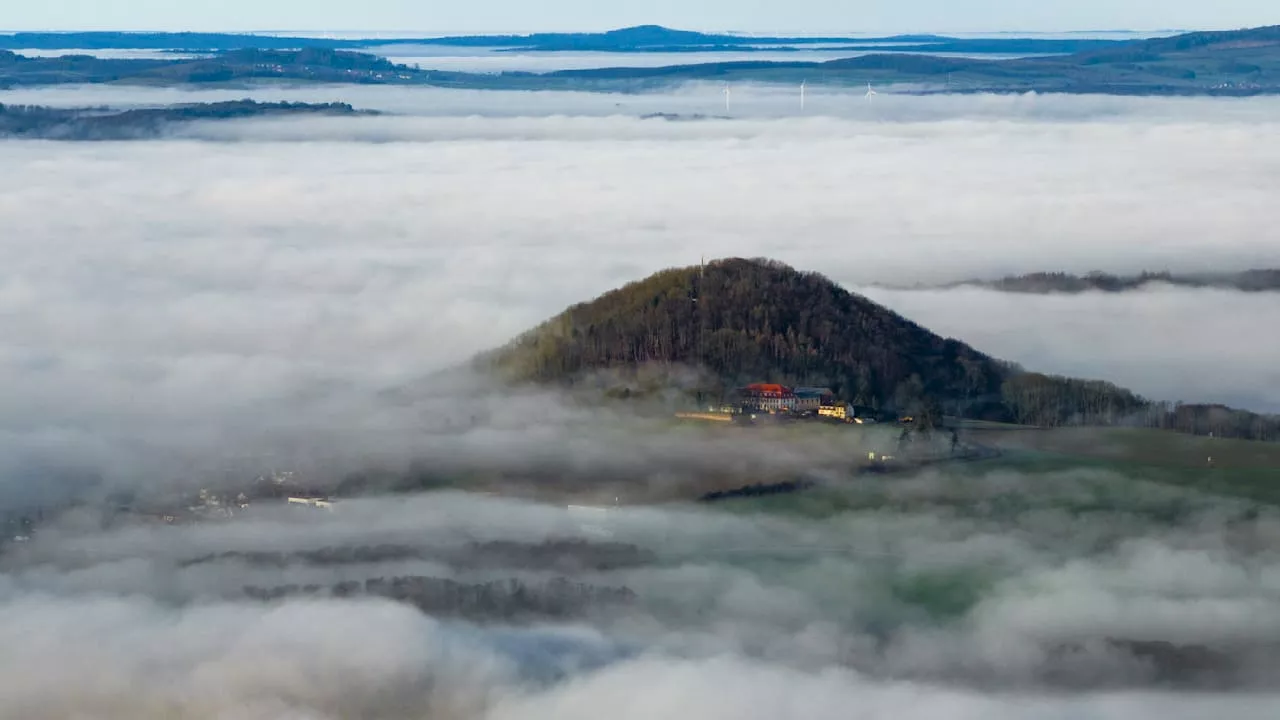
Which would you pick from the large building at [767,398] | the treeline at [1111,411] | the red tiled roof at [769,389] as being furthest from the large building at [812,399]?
the treeline at [1111,411]

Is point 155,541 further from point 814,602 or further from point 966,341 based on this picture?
point 966,341

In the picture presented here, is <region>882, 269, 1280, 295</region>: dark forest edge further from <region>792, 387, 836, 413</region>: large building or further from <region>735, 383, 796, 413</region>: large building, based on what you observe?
<region>735, 383, 796, 413</region>: large building

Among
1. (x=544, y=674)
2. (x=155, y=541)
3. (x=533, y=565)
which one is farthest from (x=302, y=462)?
(x=544, y=674)

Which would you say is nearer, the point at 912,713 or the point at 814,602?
the point at 912,713

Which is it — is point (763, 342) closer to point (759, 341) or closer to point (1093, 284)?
point (759, 341)

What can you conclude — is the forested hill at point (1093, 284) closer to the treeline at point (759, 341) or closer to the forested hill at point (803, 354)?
the treeline at point (759, 341)

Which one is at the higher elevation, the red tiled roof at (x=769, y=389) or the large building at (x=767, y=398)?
the red tiled roof at (x=769, y=389)

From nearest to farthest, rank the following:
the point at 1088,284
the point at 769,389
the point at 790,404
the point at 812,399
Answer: the point at 790,404 < the point at 812,399 < the point at 769,389 < the point at 1088,284

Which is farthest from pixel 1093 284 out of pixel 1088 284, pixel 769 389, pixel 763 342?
pixel 769 389
